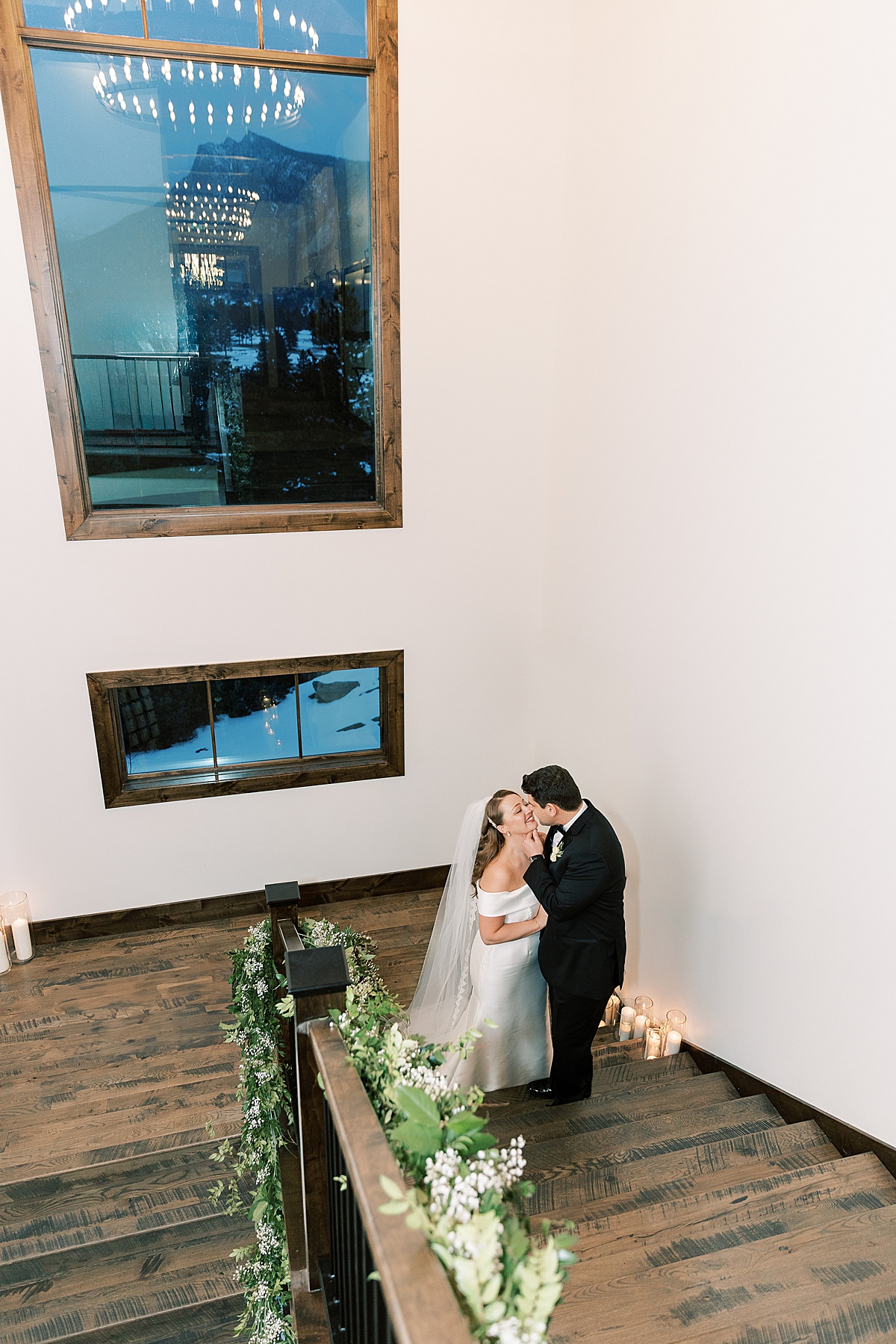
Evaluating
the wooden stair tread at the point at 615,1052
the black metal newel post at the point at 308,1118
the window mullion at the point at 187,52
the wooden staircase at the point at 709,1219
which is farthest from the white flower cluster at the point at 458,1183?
the window mullion at the point at 187,52

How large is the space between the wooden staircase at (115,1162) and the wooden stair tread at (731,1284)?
185 cm

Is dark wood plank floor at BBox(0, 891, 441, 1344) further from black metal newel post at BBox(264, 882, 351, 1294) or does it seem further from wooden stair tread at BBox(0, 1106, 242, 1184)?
black metal newel post at BBox(264, 882, 351, 1294)

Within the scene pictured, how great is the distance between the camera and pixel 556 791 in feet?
12.0

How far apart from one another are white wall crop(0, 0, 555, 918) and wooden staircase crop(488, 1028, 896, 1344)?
2595 millimetres

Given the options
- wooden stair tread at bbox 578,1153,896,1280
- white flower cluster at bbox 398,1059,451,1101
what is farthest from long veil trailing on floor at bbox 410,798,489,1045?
white flower cluster at bbox 398,1059,451,1101

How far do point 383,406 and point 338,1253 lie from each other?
4336 mm

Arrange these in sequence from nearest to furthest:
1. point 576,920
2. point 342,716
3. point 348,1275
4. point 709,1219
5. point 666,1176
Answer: point 348,1275 → point 709,1219 → point 666,1176 → point 576,920 → point 342,716

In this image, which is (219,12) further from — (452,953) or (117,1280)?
(117,1280)

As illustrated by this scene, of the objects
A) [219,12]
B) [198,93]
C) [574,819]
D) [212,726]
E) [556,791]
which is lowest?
[212,726]

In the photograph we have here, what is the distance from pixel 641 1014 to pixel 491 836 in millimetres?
1330

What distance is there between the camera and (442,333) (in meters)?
5.19

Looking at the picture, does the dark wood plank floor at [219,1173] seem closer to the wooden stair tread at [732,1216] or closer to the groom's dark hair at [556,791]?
the wooden stair tread at [732,1216]

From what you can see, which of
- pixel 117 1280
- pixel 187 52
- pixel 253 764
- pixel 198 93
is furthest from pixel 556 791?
pixel 187 52

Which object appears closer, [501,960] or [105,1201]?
[105,1201]
